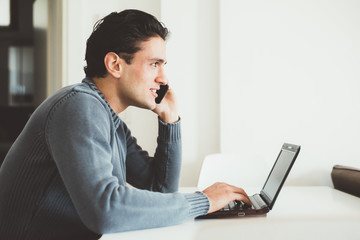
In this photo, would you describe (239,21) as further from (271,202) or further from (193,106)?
(271,202)

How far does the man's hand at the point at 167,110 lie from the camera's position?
135 centimetres

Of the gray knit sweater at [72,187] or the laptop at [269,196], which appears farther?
the laptop at [269,196]

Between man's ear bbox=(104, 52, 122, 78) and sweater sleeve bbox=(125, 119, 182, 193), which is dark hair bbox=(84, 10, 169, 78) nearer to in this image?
man's ear bbox=(104, 52, 122, 78)

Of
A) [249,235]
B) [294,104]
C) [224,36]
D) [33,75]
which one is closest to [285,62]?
[294,104]

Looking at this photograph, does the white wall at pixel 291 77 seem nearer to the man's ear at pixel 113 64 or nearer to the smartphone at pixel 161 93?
the smartphone at pixel 161 93

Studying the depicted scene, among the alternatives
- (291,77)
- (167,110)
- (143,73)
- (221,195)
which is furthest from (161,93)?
(291,77)

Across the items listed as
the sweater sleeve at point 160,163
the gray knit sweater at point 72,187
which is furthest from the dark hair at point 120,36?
the sweater sleeve at point 160,163

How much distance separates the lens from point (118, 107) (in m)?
1.20

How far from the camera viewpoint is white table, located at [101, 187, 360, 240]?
85 cm

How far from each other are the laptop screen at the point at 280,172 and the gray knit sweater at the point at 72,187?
29 centimetres

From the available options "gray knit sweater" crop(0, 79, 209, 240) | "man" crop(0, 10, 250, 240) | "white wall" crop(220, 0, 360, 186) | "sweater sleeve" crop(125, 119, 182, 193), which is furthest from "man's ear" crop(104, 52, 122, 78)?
"white wall" crop(220, 0, 360, 186)

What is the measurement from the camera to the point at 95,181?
2.60 feet

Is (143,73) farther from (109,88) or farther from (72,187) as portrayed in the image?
(72,187)

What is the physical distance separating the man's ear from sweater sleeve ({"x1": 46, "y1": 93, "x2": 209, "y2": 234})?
0.79ft
